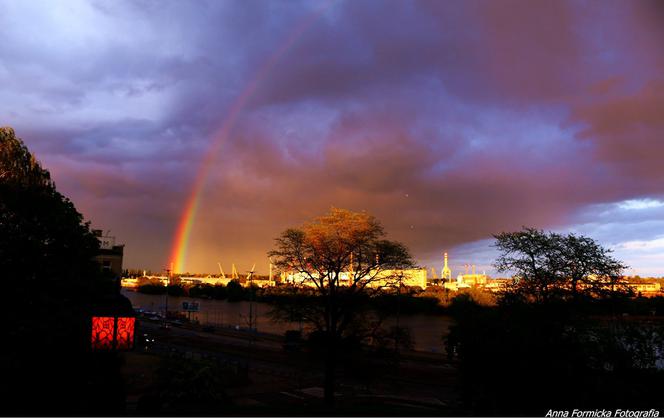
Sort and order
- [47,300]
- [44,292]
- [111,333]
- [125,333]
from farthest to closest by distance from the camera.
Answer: [44,292]
[47,300]
[125,333]
[111,333]

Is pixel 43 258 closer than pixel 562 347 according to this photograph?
No

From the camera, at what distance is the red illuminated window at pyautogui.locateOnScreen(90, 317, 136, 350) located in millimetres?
19781

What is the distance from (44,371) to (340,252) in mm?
19585

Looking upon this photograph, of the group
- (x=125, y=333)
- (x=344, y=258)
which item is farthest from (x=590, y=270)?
(x=125, y=333)

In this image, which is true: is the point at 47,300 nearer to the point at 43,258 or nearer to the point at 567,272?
the point at 43,258

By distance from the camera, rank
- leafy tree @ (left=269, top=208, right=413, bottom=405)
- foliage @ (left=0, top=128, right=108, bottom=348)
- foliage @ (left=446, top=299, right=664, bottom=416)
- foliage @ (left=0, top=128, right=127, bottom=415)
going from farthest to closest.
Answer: leafy tree @ (left=269, top=208, right=413, bottom=405) < foliage @ (left=0, top=128, right=108, bottom=348) < foliage @ (left=446, top=299, right=664, bottom=416) < foliage @ (left=0, top=128, right=127, bottom=415)

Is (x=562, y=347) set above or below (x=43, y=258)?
below

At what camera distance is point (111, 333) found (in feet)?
65.7

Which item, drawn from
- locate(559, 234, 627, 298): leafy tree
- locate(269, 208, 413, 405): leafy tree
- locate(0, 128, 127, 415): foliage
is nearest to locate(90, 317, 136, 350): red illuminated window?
locate(0, 128, 127, 415): foliage

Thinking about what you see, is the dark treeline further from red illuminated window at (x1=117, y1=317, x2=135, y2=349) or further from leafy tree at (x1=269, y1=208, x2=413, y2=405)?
red illuminated window at (x1=117, y1=317, x2=135, y2=349)

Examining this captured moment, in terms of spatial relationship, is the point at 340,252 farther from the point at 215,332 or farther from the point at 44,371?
the point at 215,332

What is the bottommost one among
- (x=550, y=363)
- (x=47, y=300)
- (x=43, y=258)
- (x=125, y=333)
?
(x=550, y=363)

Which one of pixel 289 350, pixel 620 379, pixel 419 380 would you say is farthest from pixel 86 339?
pixel 289 350

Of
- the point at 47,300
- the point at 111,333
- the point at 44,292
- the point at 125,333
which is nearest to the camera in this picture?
the point at 111,333
